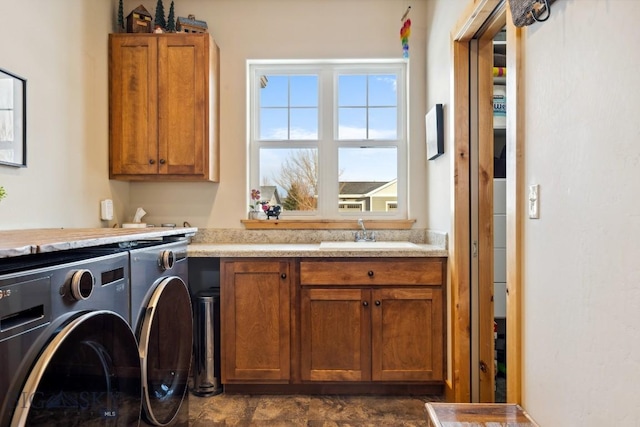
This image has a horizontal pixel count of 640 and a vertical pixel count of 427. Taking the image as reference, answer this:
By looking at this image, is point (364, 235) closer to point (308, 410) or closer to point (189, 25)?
point (308, 410)

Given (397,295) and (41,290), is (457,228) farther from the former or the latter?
(41,290)

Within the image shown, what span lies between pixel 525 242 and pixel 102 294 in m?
1.38

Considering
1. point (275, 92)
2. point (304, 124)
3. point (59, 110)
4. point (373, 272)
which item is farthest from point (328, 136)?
point (59, 110)

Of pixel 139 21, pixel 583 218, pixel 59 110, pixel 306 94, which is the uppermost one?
pixel 139 21

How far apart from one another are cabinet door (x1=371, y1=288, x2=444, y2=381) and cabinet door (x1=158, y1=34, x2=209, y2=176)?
153 centimetres

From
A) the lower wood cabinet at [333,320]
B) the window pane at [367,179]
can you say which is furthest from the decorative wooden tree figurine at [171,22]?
the lower wood cabinet at [333,320]

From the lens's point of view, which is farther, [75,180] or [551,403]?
[75,180]

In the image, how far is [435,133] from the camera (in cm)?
261

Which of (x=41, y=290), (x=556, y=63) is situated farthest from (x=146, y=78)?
(x=556, y=63)

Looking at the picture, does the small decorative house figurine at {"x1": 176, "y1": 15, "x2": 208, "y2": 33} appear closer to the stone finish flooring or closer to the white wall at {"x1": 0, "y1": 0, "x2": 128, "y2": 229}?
the white wall at {"x1": 0, "y1": 0, "x2": 128, "y2": 229}

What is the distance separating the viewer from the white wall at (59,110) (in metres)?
2.00

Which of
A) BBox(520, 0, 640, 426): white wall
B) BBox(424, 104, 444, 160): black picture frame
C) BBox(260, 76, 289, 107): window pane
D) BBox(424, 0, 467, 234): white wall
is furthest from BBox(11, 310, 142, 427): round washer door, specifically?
BBox(260, 76, 289, 107): window pane

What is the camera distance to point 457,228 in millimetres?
→ 2332

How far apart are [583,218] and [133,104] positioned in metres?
2.68
